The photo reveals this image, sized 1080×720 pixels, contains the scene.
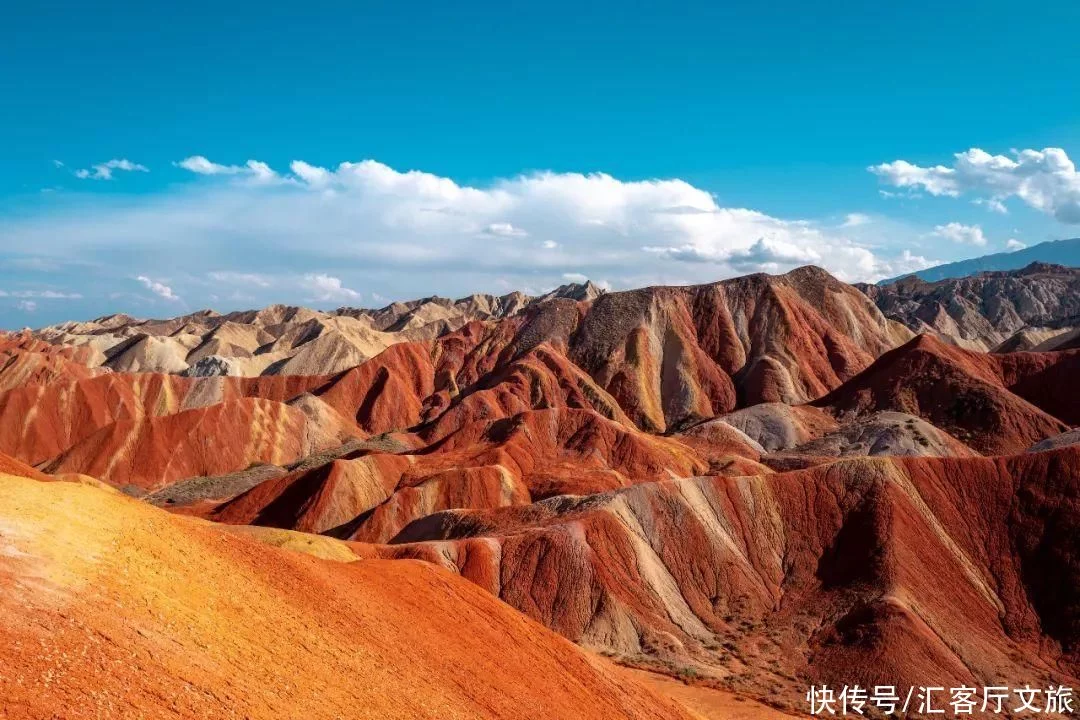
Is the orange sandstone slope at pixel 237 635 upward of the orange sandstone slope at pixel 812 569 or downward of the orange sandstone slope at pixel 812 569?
upward

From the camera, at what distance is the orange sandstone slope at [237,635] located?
40.1 feet

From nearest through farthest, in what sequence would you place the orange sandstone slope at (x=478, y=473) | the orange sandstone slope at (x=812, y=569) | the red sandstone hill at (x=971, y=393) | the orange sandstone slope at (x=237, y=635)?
the orange sandstone slope at (x=237, y=635) < the orange sandstone slope at (x=812, y=569) < the orange sandstone slope at (x=478, y=473) < the red sandstone hill at (x=971, y=393)

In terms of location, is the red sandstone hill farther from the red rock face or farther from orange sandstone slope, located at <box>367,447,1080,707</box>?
orange sandstone slope, located at <box>367,447,1080,707</box>

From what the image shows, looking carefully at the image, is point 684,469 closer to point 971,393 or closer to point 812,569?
point 812,569

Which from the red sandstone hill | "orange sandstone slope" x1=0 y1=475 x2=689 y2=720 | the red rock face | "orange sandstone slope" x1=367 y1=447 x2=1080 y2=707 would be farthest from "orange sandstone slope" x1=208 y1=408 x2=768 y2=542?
"orange sandstone slope" x1=0 y1=475 x2=689 y2=720

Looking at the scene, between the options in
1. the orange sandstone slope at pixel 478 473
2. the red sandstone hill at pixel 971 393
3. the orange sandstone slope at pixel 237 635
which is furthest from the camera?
the red sandstone hill at pixel 971 393

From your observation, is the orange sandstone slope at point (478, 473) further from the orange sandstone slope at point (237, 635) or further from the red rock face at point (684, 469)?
the orange sandstone slope at point (237, 635)

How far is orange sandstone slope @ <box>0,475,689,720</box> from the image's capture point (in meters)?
12.2

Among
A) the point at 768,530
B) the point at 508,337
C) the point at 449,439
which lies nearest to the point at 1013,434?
the point at 768,530

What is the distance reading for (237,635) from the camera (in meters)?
15.7

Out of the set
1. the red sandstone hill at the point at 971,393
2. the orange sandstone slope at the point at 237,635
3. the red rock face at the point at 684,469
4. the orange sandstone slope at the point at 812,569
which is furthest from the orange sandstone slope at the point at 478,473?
the orange sandstone slope at the point at 237,635

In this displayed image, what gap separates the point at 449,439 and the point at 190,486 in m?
25.4

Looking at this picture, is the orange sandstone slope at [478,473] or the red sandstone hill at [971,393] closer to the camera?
the orange sandstone slope at [478,473]

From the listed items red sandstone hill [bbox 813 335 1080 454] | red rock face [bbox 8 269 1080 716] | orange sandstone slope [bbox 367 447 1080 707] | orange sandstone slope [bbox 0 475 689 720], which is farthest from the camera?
red sandstone hill [bbox 813 335 1080 454]
